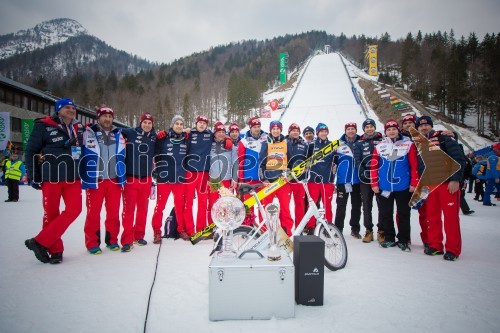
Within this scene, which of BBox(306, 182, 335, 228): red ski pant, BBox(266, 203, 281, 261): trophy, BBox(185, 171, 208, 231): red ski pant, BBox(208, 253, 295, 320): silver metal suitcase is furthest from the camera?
BBox(306, 182, 335, 228): red ski pant

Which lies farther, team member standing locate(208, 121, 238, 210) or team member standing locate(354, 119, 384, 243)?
team member standing locate(208, 121, 238, 210)

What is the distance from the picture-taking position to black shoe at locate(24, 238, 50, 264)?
339cm

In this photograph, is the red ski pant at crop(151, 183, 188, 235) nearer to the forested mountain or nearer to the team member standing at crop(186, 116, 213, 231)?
the team member standing at crop(186, 116, 213, 231)

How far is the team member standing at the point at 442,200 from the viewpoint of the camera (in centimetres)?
374

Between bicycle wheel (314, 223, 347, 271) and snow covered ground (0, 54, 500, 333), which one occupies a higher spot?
bicycle wheel (314, 223, 347, 271)

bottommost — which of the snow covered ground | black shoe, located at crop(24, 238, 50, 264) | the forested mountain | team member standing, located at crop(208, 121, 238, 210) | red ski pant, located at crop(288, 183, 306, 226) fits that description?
the snow covered ground

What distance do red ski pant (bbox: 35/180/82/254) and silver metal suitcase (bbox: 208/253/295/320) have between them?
2526 mm

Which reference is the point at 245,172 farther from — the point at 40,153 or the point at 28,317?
the point at 28,317

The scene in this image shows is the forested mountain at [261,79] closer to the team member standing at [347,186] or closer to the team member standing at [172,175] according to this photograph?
the team member standing at [347,186]

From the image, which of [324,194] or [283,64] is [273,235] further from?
[283,64]

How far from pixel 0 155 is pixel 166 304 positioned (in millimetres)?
25577

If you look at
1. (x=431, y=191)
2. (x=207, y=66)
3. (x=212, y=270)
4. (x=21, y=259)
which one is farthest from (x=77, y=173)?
(x=207, y=66)

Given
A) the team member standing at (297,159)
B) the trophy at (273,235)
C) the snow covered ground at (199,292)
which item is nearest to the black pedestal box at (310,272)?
the snow covered ground at (199,292)

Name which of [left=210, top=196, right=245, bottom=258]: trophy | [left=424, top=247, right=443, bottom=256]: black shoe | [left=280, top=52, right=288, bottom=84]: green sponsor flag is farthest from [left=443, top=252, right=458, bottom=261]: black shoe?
[left=280, top=52, right=288, bottom=84]: green sponsor flag
